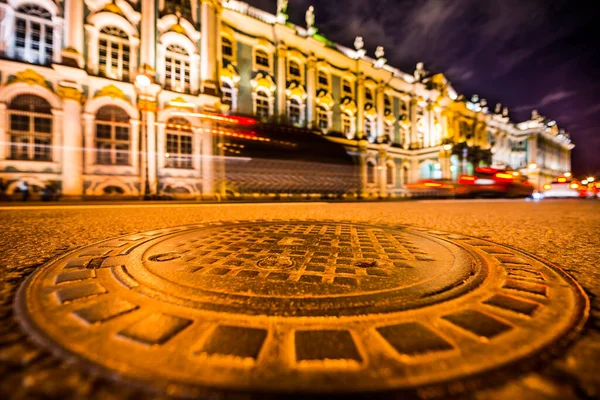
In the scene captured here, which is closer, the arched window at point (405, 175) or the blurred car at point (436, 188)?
the blurred car at point (436, 188)

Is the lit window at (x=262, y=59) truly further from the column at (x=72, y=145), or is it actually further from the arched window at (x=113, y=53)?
the column at (x=72, y=145)

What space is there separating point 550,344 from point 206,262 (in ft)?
6.24

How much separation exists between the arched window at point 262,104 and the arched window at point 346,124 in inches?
323

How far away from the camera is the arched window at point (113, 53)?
13281mm

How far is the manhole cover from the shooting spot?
0.81 metres

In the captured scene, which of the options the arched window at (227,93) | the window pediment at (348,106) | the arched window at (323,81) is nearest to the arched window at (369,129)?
the window pediment at (348,106)

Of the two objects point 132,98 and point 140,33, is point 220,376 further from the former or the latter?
point 140,33

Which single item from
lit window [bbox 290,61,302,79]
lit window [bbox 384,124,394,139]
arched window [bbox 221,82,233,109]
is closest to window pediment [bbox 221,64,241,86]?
arched window [bbox 221,82,233,109]

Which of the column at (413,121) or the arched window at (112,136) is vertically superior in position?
the column at (413,121)

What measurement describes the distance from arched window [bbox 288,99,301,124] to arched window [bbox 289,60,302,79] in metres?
1.98

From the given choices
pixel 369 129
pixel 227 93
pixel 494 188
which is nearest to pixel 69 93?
pixel 227 93

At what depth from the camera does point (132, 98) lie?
13.5 metres

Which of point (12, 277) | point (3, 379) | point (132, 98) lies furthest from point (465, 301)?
point (132, 98)

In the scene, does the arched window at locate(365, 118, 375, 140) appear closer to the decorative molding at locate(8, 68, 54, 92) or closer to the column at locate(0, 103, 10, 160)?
the decorative molding at locate(8, 68, 54, 92)
